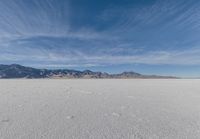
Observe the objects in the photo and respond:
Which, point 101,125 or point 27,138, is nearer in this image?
point 27,138

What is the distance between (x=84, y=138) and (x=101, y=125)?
0.72m

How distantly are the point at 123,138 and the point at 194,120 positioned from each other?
6.59 feet

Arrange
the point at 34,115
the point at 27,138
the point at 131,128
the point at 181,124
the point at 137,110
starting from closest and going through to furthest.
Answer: the point at 27,138 → the point at 131,128 → the point at 181,124 → the point at 34,115 → the point at 137,110

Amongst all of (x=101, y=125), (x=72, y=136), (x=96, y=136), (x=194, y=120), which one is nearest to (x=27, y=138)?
(x=72, y=136)

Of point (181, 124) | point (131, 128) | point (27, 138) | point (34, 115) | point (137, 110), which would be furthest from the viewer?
point (137, 110)

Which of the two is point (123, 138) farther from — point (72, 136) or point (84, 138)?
point (72, 136)

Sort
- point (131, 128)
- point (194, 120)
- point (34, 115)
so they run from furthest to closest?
point (34, 115) → point (194, 120) → point (131, 128)

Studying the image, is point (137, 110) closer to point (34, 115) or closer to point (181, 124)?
point (181, 124)

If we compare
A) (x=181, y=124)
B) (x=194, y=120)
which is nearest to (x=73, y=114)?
(x=181, y=124)

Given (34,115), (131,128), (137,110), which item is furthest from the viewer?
(137,110)

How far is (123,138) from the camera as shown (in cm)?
295

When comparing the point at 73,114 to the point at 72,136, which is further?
the point at 73,114

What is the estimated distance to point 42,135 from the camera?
9.91 ft

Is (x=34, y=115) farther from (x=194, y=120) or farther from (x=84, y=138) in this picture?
(x=194, y=120)
